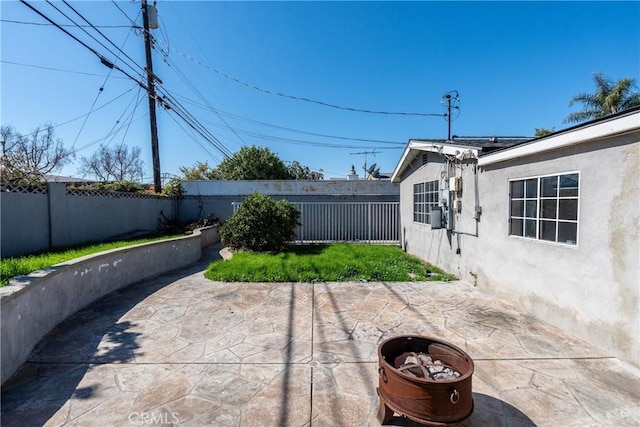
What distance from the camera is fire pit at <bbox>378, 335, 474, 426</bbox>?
1869 millimetres

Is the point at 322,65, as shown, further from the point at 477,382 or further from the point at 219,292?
the point at 477,382

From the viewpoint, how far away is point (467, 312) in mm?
4504

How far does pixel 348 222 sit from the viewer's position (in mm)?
11586

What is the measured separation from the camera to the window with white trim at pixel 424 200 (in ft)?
25.2

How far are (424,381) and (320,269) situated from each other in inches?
192

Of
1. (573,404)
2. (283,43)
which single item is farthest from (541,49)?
(573,404)

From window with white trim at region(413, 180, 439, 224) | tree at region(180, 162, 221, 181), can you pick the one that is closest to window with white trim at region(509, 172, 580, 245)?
window with white trim at region(413, 180, 439, 224)

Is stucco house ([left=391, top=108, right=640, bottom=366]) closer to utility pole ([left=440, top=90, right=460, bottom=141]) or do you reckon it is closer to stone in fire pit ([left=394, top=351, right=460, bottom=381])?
stone in fire pit ([left=394, top=351, right=460, bottom=381])

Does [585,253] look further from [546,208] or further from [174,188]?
[174,188]

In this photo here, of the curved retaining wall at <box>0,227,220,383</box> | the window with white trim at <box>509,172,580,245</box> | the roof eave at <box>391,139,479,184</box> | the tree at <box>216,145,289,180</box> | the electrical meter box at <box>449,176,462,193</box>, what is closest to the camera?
the curved retaining wall at <box>0,227,220,383</box>

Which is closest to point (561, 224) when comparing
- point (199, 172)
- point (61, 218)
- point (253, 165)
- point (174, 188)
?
point (61, 218)

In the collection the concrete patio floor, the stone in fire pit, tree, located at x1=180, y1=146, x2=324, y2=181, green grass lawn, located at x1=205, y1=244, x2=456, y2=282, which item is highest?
tree, located at x1=180, y1=146, x2=324, y2=181

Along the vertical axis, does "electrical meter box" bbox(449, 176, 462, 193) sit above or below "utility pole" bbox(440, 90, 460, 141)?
below

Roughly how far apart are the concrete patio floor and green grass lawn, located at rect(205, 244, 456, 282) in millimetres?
1249
